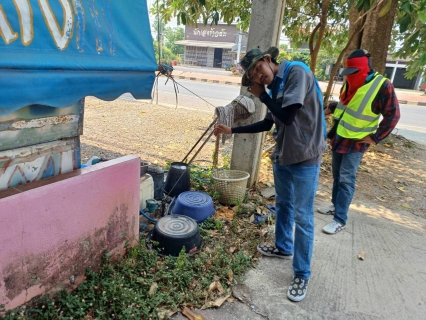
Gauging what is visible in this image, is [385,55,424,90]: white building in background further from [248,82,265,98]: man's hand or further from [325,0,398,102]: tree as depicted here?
[248,82,265,98]: man's hand

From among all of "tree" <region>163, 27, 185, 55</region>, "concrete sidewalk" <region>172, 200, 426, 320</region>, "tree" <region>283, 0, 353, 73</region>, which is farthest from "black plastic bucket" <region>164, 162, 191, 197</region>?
"tree" <region>163, 27, 185, 55</region>

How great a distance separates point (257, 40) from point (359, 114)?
1419 millimetres

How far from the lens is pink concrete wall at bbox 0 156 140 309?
1802mm

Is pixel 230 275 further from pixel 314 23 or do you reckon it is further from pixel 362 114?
pixel 314 23

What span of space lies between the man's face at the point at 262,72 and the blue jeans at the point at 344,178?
152 centimetres

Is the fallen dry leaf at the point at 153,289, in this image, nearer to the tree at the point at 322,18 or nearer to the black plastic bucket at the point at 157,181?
the black plastic bucket at the point at 157,181

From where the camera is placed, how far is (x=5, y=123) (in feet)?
5.73

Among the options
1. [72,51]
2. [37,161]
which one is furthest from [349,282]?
[72,51]

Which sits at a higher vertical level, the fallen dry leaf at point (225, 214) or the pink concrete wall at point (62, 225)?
the pink concrete wall at point (62, 225)

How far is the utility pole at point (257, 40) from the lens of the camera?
3.54 meters

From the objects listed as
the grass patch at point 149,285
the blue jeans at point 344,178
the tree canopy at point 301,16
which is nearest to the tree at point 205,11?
the tree canopy at point 301,16

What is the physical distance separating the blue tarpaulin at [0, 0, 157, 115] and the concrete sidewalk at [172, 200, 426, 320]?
5.39 feet

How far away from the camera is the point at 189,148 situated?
6.13 meters

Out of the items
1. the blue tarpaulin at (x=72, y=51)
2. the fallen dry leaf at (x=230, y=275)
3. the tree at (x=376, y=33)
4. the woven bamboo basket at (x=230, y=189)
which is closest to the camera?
the blue tarpaulin at (x=72, y=51)
